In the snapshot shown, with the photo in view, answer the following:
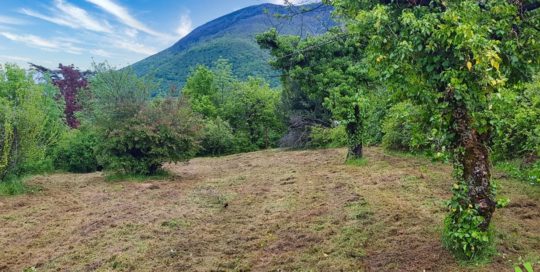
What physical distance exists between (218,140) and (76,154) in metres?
11.0

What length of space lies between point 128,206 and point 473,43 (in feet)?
25.9

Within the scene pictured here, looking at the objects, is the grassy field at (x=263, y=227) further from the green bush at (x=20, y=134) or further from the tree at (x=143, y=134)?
the tree at (x=143, y=134)

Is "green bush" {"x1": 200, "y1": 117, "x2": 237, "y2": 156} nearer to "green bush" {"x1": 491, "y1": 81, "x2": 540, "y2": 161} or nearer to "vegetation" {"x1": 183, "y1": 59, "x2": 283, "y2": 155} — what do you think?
"vegetation" {"x1": 183, "y1": 59, "x2": 283, "y2": 155}

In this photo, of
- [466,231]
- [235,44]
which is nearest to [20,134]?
[466,231]

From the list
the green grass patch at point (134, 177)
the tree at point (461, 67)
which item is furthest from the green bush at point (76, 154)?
the tree at point (461, 67)

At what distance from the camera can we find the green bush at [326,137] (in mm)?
19539

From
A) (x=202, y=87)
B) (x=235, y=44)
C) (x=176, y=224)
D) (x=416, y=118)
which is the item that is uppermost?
(x=235, y=44)

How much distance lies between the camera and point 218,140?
95.5 ft

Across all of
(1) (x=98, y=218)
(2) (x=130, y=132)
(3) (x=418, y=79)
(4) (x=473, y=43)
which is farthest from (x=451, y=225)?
(2) (x=130, y=132)

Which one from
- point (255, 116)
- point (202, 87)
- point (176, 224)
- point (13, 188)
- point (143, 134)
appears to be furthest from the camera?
point (202, 87)

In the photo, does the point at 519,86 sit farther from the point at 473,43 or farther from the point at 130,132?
the point at 130,132

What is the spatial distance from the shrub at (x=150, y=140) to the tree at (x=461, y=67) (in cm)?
1033

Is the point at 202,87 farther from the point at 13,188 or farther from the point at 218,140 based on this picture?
the point at 13,188

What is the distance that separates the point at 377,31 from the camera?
4355 millimetres
